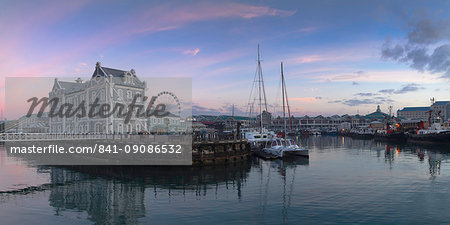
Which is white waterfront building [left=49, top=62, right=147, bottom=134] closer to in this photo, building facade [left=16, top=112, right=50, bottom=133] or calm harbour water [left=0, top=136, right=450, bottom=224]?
building facade [left=16, top=112, right=50, bottom=133]

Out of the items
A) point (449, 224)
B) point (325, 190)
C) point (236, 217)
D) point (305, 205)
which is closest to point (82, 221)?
point (236, 217)

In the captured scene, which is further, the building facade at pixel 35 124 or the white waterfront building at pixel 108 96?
the building facade at pixel 35 124

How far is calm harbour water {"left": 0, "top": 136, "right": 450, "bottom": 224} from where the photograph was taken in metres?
20.8

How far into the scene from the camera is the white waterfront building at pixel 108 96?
73375 mm

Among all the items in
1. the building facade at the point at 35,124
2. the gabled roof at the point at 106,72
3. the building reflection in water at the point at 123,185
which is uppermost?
the gabled roof at the point at 106,72

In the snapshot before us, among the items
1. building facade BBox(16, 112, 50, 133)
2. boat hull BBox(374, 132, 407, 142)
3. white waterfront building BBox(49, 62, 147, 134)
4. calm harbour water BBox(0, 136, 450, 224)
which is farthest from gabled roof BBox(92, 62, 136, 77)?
boat hull BBox(374, 132, 407, 142)

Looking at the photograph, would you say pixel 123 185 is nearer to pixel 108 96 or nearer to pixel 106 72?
pixel 108 96

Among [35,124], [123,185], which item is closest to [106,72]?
[123,185]

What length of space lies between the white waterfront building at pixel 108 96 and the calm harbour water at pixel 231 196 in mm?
32302

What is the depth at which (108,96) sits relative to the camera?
241ft

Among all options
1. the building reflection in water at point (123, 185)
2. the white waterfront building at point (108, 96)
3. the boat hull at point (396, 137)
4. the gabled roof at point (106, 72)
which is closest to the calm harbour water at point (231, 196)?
the building reflection in water at point (123, 185)

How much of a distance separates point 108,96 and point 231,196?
56.5m

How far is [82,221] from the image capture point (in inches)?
813

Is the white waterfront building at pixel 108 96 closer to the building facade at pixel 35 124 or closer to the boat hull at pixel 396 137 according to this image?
the building facade at pixel 35 124
